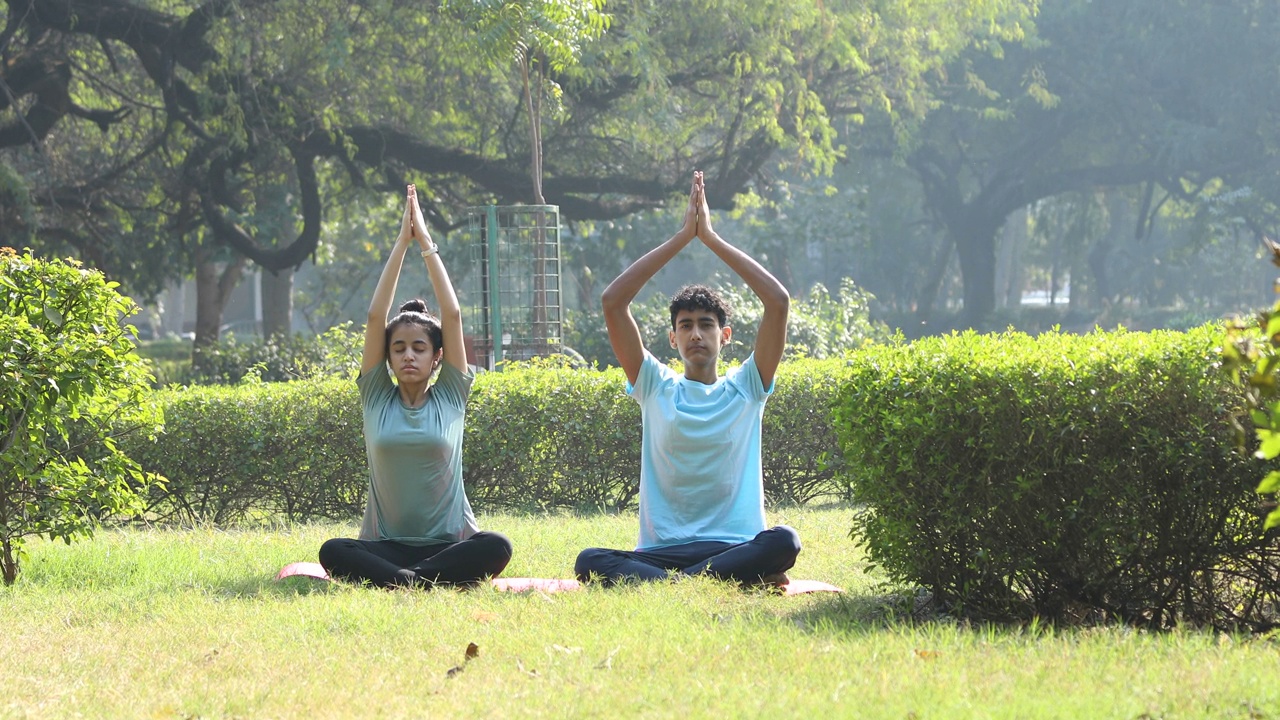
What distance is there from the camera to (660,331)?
66.0 feet

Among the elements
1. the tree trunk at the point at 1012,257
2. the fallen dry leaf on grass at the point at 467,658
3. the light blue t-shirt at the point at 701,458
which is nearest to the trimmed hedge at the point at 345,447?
the light blue t-shirt at the point at 701,458

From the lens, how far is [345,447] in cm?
980

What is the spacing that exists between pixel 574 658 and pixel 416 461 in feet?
6.72

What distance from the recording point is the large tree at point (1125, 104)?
34031 millimetres

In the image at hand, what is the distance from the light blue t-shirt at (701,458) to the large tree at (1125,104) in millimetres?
27100

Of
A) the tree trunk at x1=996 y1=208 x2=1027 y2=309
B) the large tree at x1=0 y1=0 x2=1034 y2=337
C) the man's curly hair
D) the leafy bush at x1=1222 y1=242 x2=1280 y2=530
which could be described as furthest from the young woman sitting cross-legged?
the tree trunk at x1=996 y1=208 x2=1027 y2=309

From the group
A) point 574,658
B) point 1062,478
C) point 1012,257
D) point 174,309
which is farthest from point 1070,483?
point 174,309

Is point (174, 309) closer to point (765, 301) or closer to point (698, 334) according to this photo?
point (698, 334)

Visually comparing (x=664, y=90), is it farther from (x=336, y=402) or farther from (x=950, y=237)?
(x=950, y=237)

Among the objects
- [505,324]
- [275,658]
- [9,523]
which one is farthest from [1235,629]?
[505,324]

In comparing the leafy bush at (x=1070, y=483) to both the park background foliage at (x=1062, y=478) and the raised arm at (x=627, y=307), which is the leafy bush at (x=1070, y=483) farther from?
the raised arm at (x=627, y=307)

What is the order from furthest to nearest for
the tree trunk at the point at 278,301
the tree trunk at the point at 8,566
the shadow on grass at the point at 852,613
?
the tree trunk at the point at 278,301 → the tree trunk at the point at 8,566 → the shadow on grass at the point at 852,613

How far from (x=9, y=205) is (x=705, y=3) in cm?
926

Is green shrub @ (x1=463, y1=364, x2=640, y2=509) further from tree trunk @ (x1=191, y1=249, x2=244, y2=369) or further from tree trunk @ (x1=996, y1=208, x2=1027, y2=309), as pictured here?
tree trunk @ (x1=996, y1=208, x2=1027, y2=309)
